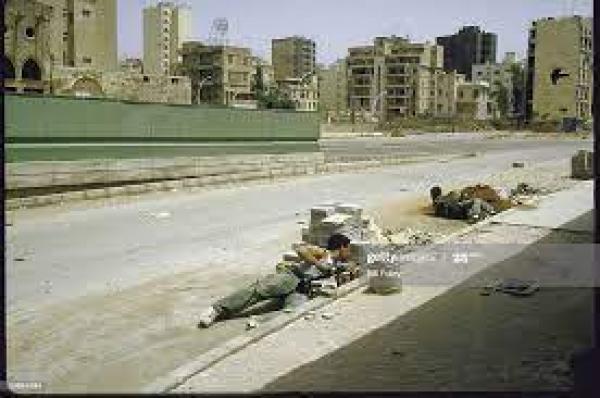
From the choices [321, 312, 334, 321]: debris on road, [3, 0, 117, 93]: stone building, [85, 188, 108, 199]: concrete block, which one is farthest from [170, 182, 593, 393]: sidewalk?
→ [3, 0, 117, 93]: stone building

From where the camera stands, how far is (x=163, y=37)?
15975 centimetres

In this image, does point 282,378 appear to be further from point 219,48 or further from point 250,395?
point 219,48

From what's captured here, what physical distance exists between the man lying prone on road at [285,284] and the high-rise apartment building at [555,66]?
338ft

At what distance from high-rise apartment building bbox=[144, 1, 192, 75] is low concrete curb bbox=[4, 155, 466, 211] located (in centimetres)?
12091

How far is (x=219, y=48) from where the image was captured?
4289 inches

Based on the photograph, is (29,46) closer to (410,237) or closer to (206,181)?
(206,181)

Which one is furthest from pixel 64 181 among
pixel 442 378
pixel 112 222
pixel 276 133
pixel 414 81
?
pixel 414 81

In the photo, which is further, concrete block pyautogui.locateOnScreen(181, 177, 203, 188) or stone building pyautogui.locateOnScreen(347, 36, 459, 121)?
stone building pyautogui.locateOnScreen(347, 36, 459, 121)

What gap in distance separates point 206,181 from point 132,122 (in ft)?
9.92

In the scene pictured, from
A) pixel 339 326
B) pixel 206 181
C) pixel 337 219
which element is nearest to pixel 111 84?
pixel 206 181

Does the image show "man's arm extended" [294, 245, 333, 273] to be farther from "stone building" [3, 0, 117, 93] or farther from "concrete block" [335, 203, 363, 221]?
"stone building" [3, 0, 117, 93]

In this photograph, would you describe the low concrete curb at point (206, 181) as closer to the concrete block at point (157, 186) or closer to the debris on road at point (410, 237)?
the concrete block at point (157, 186)

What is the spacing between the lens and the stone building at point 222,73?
108 m

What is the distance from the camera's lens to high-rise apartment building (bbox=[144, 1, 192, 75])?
5861 inches
